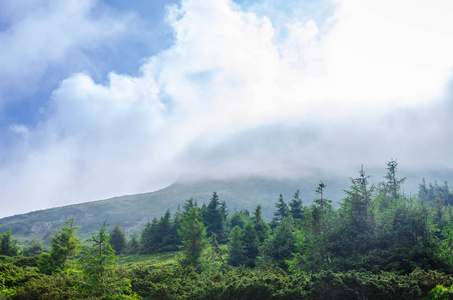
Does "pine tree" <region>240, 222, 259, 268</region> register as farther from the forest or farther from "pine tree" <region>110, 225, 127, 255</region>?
"pine tree" <region>110, 225, 127, 255</region>

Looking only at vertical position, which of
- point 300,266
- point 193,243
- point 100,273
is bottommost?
point 300,266

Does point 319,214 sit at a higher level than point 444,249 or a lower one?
higher

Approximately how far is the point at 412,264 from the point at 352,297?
34.7 feet

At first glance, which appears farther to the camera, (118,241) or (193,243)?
(118,241)

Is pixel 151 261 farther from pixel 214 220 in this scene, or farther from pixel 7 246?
pixel 7 246

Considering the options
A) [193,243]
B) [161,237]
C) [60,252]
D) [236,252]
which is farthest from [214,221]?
[60,252]

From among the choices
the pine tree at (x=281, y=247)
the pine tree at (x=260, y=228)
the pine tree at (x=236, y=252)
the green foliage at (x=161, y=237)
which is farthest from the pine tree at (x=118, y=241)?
the pine tree at (x=281, y=247)

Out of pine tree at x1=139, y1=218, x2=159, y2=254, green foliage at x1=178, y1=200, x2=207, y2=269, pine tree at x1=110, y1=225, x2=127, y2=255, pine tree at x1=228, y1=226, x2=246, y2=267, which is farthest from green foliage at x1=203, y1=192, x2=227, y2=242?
green foliage at x1=178, y1=200, x2=207, y2=269

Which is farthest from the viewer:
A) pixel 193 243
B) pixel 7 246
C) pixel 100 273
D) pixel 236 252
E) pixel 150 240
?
pixel 150 240

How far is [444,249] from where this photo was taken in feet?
91.9

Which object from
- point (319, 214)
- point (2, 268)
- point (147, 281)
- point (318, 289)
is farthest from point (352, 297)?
point (2, 268)

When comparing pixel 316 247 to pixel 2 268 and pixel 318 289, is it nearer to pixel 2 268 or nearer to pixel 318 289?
pixel 318 289

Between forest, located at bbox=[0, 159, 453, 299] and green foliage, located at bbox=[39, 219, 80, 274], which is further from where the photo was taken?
green foliage, located at bbox=[39, 219, 80, 274]

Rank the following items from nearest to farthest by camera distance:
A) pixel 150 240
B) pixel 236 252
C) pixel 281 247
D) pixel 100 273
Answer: pixel 100 273, pixel 281 247, pixel 236 252, pixel 150 240
